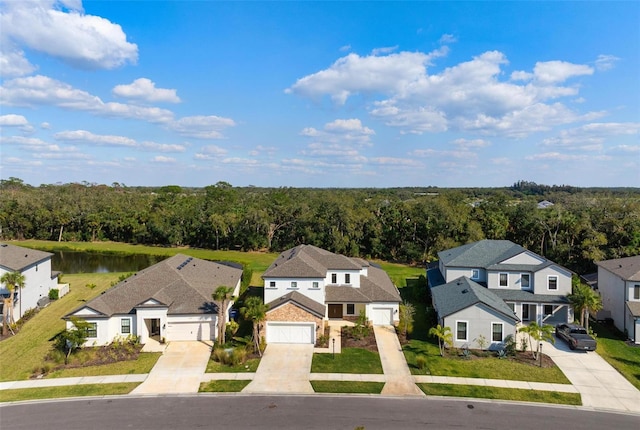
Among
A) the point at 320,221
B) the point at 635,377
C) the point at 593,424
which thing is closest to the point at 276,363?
the point at 593,424

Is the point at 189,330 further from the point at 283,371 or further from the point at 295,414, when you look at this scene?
the point at 295,414

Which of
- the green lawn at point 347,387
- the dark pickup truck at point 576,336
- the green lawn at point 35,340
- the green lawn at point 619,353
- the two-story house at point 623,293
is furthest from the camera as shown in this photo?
the two-story house at point 623,293

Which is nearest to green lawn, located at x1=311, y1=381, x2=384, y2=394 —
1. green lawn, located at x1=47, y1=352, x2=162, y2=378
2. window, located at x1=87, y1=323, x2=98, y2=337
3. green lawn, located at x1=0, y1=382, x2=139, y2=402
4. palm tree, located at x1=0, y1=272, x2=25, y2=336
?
green lawn, located at x1=0, y1=382, x2=139, y2=402

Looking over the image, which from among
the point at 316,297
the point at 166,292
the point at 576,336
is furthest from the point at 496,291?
the point at 166,292

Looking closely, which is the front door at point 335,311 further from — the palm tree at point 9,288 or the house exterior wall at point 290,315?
the palm tree at point 9,288

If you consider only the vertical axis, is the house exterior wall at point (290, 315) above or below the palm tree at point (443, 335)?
above

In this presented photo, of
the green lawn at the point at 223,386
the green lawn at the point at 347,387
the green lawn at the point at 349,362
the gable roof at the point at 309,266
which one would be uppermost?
the gable roof at the point at 309,266

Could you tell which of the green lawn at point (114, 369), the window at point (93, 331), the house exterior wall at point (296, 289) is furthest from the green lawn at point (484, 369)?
the window at point (93, 331)

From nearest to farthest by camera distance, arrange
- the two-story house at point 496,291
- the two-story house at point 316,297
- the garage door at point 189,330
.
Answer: the two-story house at point 496,291
the garage door at point 189,330
the two-story house at point 316,297
